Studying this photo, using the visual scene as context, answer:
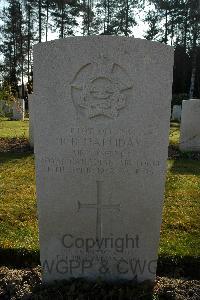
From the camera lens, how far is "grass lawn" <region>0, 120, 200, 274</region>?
434 cm

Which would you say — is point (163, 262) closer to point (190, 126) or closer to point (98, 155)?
point (98, 155)

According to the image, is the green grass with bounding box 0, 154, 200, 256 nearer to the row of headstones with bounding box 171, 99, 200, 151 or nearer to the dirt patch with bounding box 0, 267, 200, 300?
the dirt patch with bounding box 0, 267, 200, 300

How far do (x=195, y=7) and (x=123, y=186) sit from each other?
23.9m

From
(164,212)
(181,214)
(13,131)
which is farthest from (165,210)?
(13,131)

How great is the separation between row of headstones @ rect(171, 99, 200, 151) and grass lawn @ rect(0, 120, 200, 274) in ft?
6.09

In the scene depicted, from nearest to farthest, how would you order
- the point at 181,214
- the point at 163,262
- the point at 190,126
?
the point at 163,262 < the point at 181,214 < the point at 190,126

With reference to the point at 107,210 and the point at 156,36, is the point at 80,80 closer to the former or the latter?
the point at 107,210

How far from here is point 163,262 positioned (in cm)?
409

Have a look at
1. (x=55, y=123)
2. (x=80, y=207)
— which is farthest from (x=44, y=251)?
(x=55, y=123)

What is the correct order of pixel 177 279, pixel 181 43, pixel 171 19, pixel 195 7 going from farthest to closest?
pixel 181 43
pixel 171 19
pixel 195 7
pixel 177 279

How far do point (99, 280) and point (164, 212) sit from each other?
214 centimetres

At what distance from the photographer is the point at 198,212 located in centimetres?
544

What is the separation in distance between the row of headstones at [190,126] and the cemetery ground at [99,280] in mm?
2805

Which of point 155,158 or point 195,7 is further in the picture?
point 195,7
